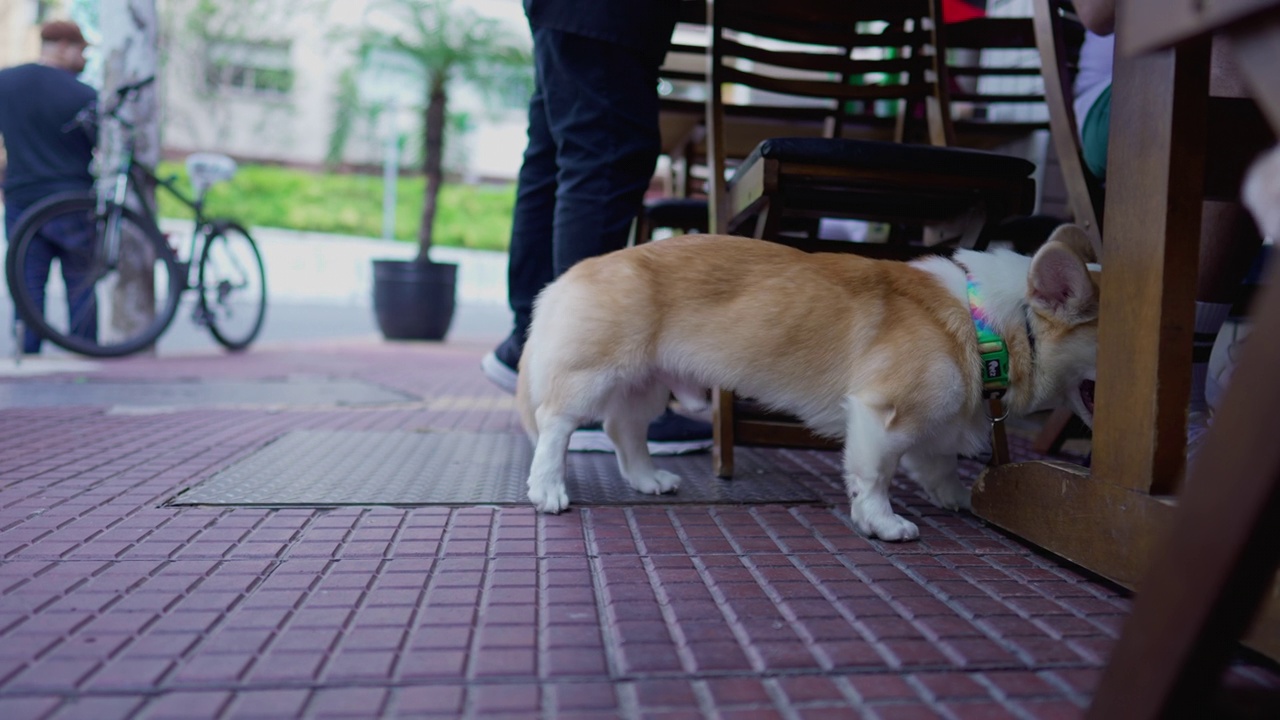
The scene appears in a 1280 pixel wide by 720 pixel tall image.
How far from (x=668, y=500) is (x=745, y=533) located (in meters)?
0.31

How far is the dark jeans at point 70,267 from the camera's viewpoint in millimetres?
4727

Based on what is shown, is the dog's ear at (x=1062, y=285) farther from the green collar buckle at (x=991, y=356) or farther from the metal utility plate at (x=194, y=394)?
the metal utility plate at (x=194, y=394)

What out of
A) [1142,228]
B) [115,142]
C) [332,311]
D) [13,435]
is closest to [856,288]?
[1142,228]

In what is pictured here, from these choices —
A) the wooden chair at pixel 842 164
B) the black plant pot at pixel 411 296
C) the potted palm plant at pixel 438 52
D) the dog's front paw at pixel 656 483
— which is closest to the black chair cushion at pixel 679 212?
the wooden chair at pixel 842 164

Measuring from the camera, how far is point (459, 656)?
118 centimetres

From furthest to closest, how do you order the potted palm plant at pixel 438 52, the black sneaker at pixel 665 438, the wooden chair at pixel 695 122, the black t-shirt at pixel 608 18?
1. the potted palm plant at pixel 438 52
2. the wooden chair at pixel 695 122
3. the black sneaker at pixel 665 438
4. the black t-shirt at pixel 608 18

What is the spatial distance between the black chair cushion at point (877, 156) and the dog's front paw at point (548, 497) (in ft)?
3.18

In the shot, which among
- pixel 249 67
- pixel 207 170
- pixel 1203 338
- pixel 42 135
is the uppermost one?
pixel 249 67

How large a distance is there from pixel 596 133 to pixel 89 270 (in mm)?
3971

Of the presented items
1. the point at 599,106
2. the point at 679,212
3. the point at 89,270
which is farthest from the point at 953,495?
the point at 89,270

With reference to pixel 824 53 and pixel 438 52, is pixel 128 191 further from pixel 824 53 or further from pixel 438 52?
pixel 438 52

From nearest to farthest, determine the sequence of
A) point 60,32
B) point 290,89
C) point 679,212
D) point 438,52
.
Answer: point 679,212 → point 60,32 → point 438,52 → point 290,89

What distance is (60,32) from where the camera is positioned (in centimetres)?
551

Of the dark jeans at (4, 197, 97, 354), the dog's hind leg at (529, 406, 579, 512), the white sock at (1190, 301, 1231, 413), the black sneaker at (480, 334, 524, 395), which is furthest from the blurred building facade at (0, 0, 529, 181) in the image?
Answer: the dark jeans at (4, 197, 97, 354)
